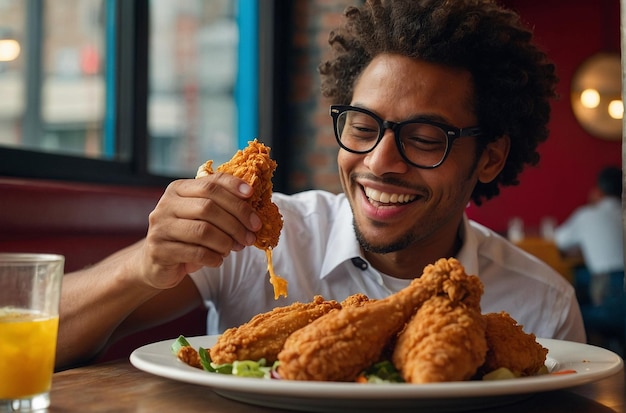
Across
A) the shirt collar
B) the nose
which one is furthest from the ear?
the nose

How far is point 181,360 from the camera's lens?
1178mm

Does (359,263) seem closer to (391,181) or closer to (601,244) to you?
(391,181)

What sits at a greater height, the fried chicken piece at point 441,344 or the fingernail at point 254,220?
the fingernail at point 254,220

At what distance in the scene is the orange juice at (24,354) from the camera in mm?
1011

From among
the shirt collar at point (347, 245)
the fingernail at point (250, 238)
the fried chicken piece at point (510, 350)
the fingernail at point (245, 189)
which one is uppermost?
the fingernail at point (245, 189)

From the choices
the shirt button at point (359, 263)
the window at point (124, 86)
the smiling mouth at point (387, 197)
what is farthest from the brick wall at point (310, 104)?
the smiling mouth at point (387, 197)

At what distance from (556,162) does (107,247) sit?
6976 millimetres

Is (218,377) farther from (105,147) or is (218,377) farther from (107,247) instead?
(105,147)

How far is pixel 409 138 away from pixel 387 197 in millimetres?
159

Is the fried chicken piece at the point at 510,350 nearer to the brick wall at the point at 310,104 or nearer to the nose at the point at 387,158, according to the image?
the nose at the point at 387,158

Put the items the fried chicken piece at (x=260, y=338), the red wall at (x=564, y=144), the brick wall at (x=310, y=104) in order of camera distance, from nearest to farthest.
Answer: the fried chicken piece at (x=260, y=338) → the brick wall at (x=310, y=104) → the red wall at (x=564, y=144)

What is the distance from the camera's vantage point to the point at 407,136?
6.00ft

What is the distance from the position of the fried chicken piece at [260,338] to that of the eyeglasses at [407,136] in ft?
2.48

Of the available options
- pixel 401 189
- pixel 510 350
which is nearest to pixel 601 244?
pixel 401 189
